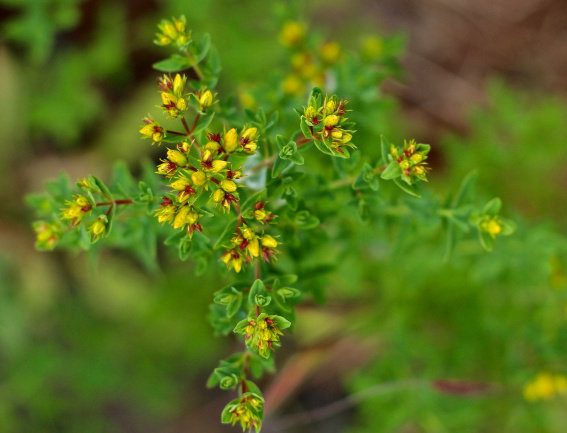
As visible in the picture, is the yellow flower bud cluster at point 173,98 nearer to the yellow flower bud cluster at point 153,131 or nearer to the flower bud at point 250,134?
the yellow flower bud cluster at point 153,131

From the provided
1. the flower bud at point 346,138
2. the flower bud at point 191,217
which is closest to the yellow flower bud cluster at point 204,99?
the flower bud at point 191,217

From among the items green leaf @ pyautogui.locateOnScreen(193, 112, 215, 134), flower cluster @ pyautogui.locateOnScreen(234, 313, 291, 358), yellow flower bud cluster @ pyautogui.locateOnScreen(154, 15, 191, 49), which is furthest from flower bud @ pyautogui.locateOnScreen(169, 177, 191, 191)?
yellow flower bud cluster @ pyautogui.locateOnScreen(154, 15, 191, 49)

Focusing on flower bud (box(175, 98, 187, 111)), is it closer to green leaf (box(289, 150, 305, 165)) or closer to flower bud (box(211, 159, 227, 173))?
flower bud (box(211, 159, 227, 173))

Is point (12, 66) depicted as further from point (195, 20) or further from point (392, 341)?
point (392, 341)

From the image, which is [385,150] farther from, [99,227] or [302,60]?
[302,60]

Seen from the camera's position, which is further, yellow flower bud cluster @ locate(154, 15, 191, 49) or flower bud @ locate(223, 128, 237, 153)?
yellow flower bud cluster @ locate(154, 15, 191, 49)

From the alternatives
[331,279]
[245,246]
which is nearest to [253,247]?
[245,246]
